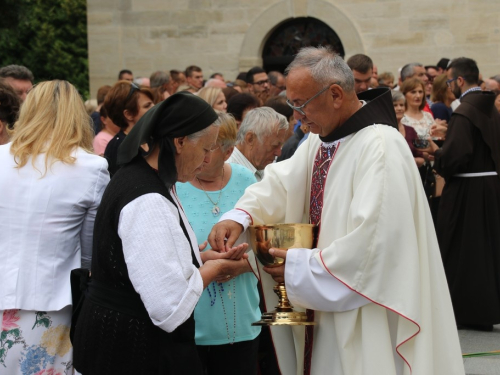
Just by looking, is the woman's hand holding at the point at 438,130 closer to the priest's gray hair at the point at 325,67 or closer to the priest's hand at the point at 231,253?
the priest's gray hair at the point at 325,67

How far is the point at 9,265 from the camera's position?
12.0ft

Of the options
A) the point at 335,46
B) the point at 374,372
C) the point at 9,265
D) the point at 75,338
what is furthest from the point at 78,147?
the point at 335,46

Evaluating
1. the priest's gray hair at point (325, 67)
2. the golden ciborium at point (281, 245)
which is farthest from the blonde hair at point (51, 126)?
the priest's gray hair at point (325, 67)

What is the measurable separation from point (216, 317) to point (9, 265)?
1084 millimetres

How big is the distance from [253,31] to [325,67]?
11.4 meters

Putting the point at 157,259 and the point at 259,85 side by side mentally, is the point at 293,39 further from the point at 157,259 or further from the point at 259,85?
the point at 157,259

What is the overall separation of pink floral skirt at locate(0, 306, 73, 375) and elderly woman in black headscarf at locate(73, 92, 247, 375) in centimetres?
41

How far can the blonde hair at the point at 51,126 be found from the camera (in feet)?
12.1

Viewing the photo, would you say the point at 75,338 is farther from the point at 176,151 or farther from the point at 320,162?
the point at 320,162

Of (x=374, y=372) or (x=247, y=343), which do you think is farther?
(x=247, y=343)

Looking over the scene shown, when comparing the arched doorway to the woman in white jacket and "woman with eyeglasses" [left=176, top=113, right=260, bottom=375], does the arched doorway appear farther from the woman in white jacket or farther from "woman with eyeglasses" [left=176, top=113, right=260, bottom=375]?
the woman in white jacket

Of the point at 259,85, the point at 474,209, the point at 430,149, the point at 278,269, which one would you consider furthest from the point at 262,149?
the point at 259,85

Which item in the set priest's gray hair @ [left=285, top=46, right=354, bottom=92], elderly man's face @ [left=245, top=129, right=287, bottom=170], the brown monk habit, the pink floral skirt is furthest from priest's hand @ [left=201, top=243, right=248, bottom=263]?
the brown monk habit

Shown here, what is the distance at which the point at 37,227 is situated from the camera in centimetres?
365
